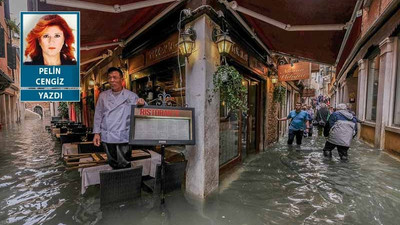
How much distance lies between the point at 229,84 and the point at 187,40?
1064 mm

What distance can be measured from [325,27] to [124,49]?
5.31 m

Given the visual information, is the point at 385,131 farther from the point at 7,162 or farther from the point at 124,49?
the point at 7,162

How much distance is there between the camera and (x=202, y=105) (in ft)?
11.5

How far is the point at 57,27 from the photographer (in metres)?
2.70

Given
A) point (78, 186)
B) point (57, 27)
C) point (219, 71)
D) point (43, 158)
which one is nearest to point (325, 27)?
point (219, 71)

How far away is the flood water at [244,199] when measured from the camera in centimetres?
287

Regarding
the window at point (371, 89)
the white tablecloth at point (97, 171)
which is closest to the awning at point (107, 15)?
the white tablecloth at point (97, 171)

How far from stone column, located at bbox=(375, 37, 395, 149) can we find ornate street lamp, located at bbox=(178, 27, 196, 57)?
669cm

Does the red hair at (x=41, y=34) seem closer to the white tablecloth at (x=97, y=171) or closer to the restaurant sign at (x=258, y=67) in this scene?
the white tablecloth at (x=97, y=171)

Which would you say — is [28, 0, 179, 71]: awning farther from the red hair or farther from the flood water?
the flood water

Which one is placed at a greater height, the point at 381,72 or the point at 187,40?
the point at 381,72

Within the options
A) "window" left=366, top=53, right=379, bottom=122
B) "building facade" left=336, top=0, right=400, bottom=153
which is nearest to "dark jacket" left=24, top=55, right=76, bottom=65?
"building facade" left=336, top=0, right=400, bottom=153

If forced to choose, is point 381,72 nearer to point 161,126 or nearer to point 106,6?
point 161,126

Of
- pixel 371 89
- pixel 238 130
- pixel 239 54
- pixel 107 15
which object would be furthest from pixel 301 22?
pixel 371 89
